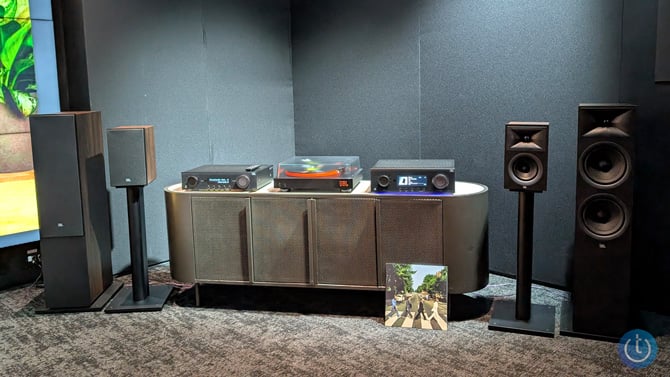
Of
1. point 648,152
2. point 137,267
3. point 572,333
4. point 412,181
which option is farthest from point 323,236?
point 648,152

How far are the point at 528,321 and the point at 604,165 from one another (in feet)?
2.48

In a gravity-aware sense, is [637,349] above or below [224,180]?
below

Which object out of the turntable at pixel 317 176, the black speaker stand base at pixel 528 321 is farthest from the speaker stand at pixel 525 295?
the turntable at pixel 317 176

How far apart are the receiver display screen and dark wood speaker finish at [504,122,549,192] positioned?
37cm

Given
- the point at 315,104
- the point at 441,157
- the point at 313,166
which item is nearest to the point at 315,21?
the point at 315,104

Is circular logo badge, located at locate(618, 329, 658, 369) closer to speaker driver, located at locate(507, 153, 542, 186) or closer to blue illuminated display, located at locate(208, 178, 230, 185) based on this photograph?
speaker driver, located at locate(507, 153, 542, 186)

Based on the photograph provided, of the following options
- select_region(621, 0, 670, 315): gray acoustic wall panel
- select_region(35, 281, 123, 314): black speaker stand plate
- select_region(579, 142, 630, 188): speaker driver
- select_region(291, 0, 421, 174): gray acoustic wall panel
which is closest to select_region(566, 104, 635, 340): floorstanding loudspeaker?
select_region(579, 142, 630, 188): speaker driver

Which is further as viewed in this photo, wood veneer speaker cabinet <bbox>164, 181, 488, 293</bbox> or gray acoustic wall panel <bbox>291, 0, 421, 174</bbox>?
gray acoustic wall panel <bbox>291, 0, 421, 174</bbox>

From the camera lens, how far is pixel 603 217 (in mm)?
2738

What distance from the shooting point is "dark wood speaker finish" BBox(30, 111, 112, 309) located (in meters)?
3.10

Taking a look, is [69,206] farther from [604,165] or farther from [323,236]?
[604,165]

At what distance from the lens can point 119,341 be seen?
2.88 m

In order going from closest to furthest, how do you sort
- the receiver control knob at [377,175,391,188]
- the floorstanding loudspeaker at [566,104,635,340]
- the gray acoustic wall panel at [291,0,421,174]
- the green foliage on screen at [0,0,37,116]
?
the floorstanding loudspeaker at [566,104,635,340], the receiver control knob at [377,175,391,188], the green foliage on screen at [0,0,37,116], the gray acoustic wall panel at [291,0,421,174]

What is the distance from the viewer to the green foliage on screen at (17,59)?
11.2 feet
